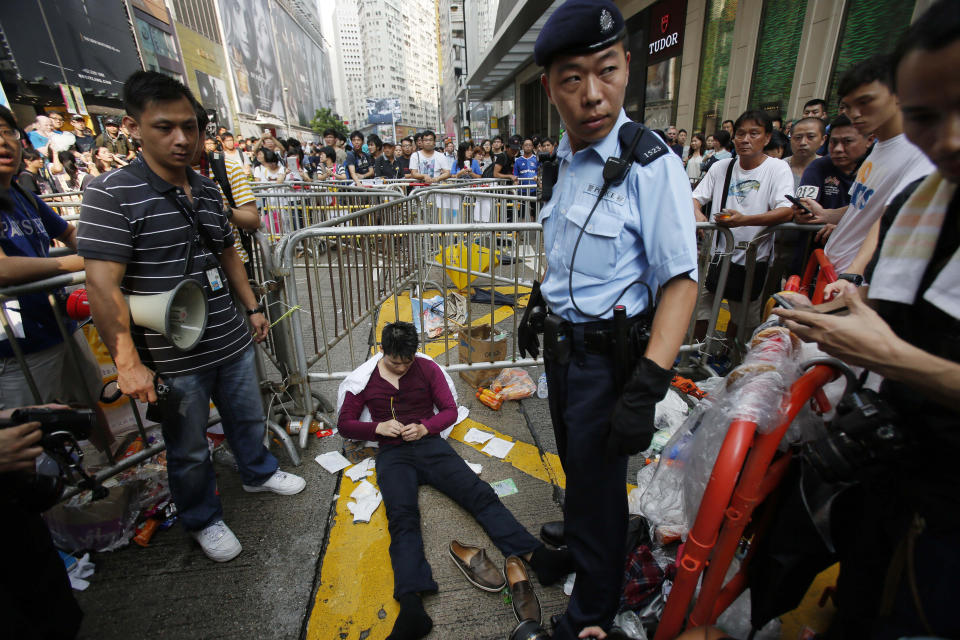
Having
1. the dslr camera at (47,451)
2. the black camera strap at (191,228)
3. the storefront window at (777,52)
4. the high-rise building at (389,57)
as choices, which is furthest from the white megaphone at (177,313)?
the high-rise building at (389,57)

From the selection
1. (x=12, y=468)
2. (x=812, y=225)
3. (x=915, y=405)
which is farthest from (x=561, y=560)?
(x=812, y=225)

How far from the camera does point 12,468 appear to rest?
122 centimetres

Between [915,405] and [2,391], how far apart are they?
12.2ft

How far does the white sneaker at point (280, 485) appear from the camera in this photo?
2.71 m

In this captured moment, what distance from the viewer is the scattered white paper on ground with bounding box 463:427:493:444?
319 centimetres

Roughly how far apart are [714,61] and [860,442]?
11.9 m

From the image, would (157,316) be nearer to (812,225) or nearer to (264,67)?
(812,225)

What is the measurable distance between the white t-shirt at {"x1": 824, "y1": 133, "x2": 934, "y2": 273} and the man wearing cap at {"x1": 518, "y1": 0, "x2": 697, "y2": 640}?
178 cm

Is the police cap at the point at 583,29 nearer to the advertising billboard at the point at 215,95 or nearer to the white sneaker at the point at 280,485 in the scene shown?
the white sneaker at the point at 280,485

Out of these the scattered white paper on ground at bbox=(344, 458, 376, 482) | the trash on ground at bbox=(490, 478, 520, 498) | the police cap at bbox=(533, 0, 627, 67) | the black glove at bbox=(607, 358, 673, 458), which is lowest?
the trash on ground at bbox=(490, 478, 520, 498)

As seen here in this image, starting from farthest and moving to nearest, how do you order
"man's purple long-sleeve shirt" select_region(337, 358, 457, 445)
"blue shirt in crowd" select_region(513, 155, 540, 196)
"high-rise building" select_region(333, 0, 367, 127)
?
"high-rise building" select_region(333, 0, 367, 127)
"blue shirt in crowd" select_region(513, 155, 540, 196)
"man's purple long-sleeve shirt" select_region(337, 358, 457, 445)

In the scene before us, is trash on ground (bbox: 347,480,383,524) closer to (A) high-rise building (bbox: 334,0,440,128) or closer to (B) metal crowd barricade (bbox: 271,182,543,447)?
(B) metal crowd barricade (bbox: 271,182,543,447)

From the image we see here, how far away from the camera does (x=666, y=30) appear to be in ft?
37.6

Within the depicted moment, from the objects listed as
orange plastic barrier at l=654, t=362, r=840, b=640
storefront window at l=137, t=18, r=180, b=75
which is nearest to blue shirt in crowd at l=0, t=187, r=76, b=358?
orange plastic barrier at l=654, t=362, r=840, b=640
